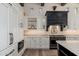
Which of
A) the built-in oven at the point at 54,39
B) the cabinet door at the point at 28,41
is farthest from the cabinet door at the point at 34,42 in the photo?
the built-in oven at the point at 54,39

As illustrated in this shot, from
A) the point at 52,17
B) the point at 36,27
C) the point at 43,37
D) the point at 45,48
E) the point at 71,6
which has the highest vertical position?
the point at 71,6

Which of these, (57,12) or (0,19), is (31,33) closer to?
(57,12)

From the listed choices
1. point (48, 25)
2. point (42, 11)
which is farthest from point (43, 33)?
point (42, 11)

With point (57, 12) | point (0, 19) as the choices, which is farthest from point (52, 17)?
point (0, 19)

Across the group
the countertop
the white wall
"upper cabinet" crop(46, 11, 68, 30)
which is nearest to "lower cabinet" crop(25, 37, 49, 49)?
the countertop

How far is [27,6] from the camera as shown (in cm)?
905

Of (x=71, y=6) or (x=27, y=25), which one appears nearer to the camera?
(x=71, y=6)

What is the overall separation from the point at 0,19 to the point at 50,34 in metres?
6.56

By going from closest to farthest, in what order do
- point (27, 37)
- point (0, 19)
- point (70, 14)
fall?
point (0, 19)
point (27, 37)
point (70, 14)

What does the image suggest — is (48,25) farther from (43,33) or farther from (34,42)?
(34,42)

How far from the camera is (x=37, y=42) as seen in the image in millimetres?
8641

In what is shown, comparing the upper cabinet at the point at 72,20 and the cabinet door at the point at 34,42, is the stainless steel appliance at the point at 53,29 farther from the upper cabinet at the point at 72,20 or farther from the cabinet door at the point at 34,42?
the cabinet door at the point at 34,42

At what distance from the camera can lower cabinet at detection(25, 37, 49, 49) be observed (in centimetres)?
860

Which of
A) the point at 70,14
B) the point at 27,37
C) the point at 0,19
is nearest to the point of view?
the point at 0,19
